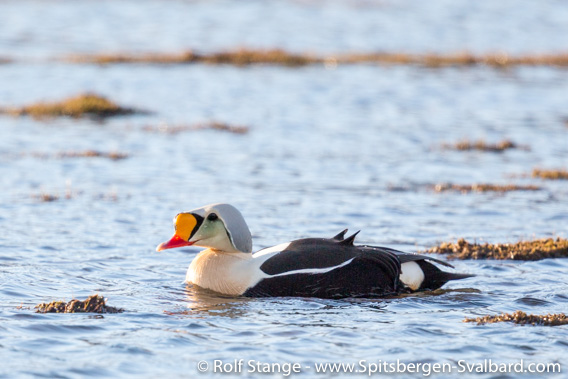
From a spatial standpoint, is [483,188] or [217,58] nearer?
[483,188]

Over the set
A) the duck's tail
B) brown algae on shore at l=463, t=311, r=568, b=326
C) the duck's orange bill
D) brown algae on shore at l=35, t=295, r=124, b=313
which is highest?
the duck's orange bill

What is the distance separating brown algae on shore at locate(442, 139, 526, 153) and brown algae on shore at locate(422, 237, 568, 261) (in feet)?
33.6

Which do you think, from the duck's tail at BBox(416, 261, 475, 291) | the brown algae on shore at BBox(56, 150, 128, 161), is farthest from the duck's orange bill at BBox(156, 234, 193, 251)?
the brown algae on shore at BBox(56, 150, 128, 161)

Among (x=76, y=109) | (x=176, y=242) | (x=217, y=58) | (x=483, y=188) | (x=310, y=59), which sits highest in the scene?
(x=310, y=59)

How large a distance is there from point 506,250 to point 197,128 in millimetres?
14270

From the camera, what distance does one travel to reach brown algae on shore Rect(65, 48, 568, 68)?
1646 inches

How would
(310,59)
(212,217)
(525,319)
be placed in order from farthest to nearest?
(310,59), (212,217), (525,319)

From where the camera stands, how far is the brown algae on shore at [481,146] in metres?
24.1

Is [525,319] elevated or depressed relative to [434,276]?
depressed

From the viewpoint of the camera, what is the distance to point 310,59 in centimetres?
4291

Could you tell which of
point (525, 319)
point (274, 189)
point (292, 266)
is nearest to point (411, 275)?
point (292, 266)

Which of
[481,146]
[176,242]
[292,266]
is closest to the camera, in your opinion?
[292,266]

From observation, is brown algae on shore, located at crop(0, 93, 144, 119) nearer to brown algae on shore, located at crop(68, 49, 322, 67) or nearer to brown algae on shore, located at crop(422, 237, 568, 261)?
brown algae on shore, located at crop(68, 49, 322, 67)

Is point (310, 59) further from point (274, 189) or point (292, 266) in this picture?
point (292, 266)
